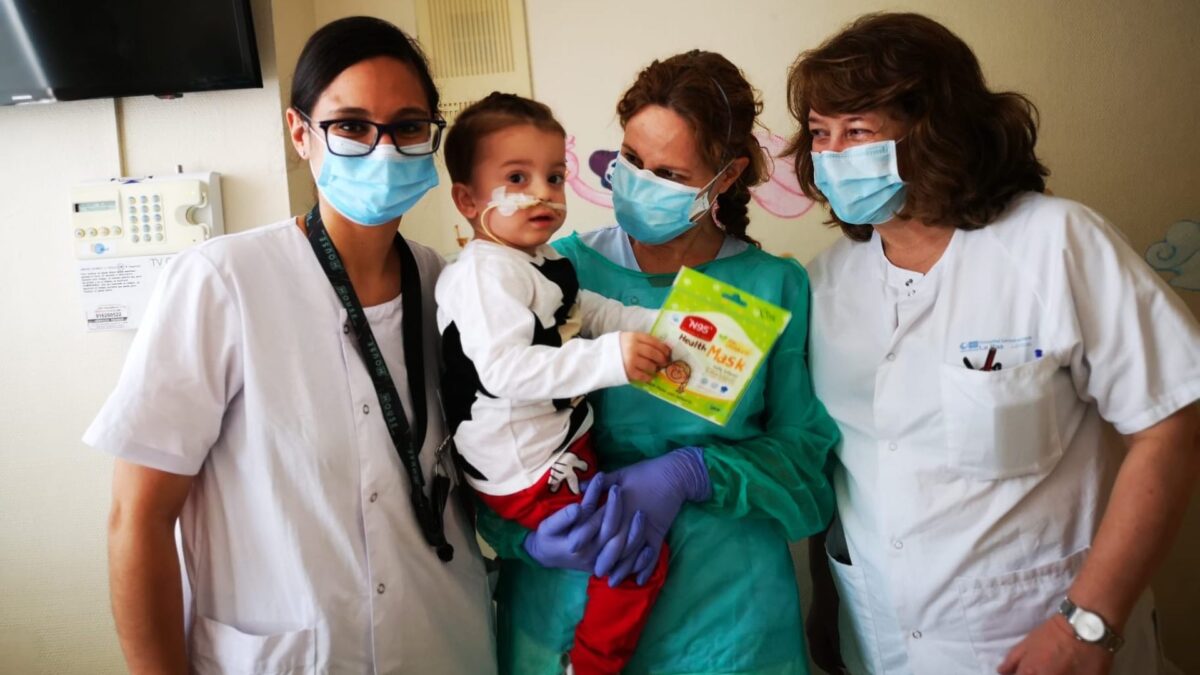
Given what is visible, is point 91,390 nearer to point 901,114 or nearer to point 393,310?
point 393,310

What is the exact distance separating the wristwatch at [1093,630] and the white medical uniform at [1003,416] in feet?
0.24

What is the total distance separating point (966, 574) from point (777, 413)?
1.51ft

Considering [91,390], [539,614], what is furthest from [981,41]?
[91,390]

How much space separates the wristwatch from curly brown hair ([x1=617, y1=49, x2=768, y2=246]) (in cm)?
105

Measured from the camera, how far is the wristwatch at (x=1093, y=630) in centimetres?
129

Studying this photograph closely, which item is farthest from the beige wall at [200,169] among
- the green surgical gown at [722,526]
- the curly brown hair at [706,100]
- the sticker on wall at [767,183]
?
the green surgical gown at [722,526]

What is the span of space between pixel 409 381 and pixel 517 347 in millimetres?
240

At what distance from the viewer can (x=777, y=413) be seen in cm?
165

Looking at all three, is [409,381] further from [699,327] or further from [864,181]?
[864,181]

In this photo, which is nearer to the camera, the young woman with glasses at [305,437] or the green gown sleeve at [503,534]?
the young woman with glasses at [305,437]

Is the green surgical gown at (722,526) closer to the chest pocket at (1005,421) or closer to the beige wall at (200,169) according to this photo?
the chest pocket at (1005,421)

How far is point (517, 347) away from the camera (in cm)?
131

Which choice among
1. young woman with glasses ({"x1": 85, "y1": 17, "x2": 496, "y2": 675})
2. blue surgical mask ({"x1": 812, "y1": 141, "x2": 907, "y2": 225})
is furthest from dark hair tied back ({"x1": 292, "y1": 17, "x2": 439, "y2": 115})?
blue surgical mask ({"x1": 812, "y1": 141, "x2": 907, "y2": 225})

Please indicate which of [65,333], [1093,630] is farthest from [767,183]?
[65,333]
